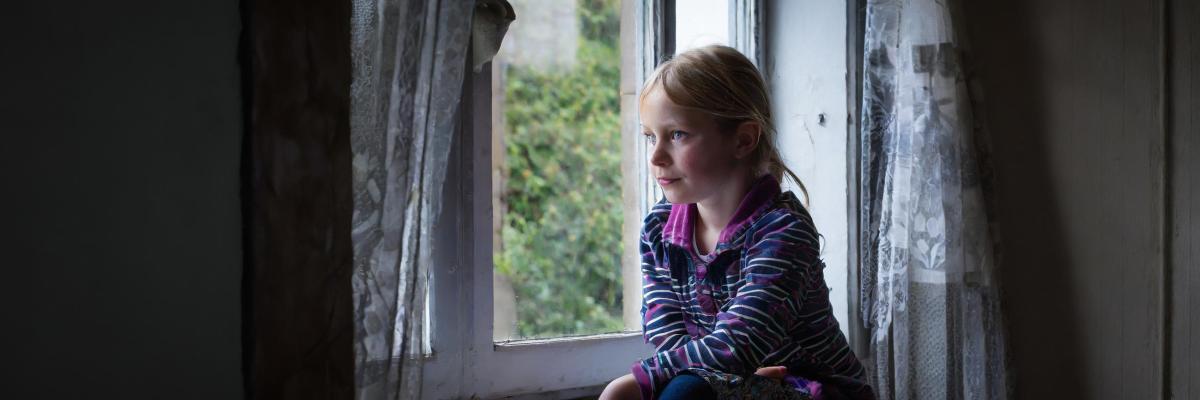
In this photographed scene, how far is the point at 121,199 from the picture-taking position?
29.2 inches

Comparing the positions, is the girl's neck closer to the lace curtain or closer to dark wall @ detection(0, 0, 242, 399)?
the lace curtain

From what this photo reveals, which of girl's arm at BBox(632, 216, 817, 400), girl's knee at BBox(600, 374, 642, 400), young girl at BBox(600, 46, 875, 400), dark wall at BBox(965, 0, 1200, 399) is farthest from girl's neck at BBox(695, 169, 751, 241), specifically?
dark wall at BBox(965, 0, 1200, 399)

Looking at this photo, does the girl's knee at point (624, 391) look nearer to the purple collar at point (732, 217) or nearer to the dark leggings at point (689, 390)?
the dark leggings at point (689, 390)

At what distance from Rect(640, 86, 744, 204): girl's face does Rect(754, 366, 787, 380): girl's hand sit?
0.82 feet

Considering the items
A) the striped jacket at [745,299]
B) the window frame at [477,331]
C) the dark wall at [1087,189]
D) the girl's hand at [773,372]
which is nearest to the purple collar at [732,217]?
the striped jacket at [745,299]

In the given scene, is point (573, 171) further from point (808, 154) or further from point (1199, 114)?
point (1199, 114)

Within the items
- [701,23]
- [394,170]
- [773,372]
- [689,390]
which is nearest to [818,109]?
[701,23]

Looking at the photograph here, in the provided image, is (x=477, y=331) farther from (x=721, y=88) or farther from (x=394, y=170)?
(x=721, y=88)

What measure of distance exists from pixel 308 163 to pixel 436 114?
0.15 meters

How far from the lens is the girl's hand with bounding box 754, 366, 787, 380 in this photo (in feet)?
3.18

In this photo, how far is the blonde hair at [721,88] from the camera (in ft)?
3.40

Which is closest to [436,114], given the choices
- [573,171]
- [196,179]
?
[196,179]

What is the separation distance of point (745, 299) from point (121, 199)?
0.70 metres

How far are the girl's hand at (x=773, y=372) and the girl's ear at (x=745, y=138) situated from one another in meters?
0.30
